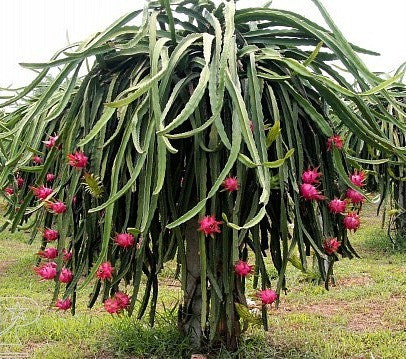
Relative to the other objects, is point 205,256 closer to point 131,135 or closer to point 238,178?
point 238,178

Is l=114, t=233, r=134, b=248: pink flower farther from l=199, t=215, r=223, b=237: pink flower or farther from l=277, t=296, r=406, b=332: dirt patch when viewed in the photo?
l=277, t=296, r=406, b=332: dirt patch

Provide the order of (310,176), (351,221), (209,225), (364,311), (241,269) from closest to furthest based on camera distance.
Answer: (209,225) < (241,269) < (310,176) < (351,221) < (364,311)

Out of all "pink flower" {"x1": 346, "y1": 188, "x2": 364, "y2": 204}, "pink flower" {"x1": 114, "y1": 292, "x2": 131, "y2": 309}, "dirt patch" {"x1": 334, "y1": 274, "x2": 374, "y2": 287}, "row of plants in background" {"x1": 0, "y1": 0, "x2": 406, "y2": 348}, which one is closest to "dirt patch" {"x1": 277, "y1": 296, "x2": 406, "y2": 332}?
"dirt patch" {"x1": 334, "y1": 274, "x2": 374, "y2": 287}

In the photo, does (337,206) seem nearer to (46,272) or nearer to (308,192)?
(308,192)

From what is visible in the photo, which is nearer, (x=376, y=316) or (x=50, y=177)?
(x=50, y=177)

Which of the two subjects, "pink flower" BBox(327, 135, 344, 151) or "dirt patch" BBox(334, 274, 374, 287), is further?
"dirt patch" BBox(334, 274, 374, 287)

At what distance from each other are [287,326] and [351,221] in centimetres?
169

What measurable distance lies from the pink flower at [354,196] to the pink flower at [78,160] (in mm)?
1095

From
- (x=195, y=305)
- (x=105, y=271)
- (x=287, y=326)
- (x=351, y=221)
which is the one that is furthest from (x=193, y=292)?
(x=287, y=326)

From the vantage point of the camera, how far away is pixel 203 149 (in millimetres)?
2242

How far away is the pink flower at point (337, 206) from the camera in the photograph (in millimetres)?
2381

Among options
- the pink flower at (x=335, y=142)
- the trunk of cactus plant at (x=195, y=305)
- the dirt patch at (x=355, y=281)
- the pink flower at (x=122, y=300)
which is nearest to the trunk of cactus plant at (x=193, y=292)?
the trunk of cactus plant at (x=195, y=305)

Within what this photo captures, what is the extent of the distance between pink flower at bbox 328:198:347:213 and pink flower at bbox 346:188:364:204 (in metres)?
0.08

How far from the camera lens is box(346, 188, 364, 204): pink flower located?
2443 millimetres
